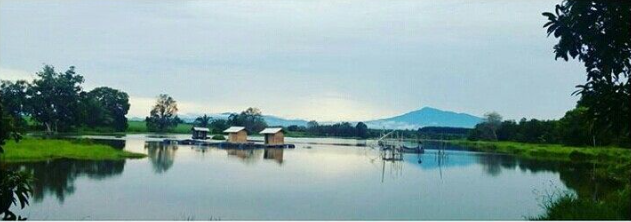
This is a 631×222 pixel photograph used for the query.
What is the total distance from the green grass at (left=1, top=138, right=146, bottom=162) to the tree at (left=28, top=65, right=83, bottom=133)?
8176mm

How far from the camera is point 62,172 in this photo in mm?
14047

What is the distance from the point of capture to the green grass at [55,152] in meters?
16.4

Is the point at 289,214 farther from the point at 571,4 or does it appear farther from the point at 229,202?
the point at 571,4

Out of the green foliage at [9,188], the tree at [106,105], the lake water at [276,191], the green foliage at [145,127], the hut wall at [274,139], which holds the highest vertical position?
the tree at [106,105]

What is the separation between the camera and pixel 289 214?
9.48 metres

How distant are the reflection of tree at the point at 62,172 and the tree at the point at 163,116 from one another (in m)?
14.2

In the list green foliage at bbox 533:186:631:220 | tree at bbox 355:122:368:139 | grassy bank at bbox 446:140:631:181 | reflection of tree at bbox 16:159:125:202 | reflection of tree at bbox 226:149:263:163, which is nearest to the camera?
green foliage at bbox 533:186:631:220

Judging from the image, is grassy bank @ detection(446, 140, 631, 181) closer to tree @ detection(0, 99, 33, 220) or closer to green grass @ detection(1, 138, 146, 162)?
green grass @ detection(1, 138, 146, 162)

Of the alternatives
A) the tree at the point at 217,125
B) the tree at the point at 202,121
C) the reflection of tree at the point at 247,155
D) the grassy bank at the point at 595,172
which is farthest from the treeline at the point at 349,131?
the reflection of tree at the point at 247,155

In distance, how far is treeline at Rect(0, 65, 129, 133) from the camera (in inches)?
1042

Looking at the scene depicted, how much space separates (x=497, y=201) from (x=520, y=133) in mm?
24229

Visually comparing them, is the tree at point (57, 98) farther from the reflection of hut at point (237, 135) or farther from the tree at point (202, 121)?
the tree at point (202, 121)

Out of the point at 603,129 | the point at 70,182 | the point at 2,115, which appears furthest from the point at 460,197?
the point at 2,115

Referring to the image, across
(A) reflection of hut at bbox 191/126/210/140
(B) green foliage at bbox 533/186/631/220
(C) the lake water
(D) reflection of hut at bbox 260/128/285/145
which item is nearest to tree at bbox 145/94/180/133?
(A) reflection of hut at bbox 191/126/210/140
